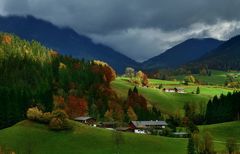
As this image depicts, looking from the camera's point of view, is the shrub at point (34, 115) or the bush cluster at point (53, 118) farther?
the shrub at point (34, 115)

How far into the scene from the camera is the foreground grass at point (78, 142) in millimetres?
131625

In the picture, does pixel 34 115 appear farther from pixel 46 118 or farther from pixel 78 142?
pixel 78 142

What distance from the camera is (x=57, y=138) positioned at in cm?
→ 14350

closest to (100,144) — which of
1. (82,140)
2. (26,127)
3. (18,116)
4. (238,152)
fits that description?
(82,140)

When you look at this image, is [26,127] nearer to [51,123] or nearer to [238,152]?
[51,123]

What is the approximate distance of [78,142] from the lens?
140m

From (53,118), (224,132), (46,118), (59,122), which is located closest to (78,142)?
(59,122)

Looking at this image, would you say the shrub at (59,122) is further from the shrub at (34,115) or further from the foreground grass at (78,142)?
the shrub at (34,115)

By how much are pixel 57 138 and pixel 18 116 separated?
2087 inches

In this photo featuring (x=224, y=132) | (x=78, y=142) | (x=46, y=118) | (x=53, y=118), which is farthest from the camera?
(x=224, y=132)

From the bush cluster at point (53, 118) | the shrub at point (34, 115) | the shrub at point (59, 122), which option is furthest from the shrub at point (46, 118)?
the shrub at point (59, 122)

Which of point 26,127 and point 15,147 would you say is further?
point 26,127

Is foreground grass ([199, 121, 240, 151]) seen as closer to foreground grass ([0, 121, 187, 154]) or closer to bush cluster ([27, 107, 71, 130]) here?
foreground grass ([0, 121, 187, 154])

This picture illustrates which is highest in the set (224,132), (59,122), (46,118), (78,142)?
(46,118)
